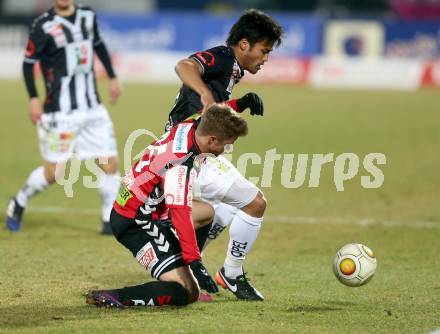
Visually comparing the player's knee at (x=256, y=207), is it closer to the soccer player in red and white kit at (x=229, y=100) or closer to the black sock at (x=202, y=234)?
the soccer player in red and white kit at (x=229, y=100)

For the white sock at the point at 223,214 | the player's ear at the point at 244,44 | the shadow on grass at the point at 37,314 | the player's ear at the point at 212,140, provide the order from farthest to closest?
the white sock at the point at 223,214 → the player's ear at the point at 244,44 → the player's ear at the point at 212,140 → the shadow on grass at the point at 37,314

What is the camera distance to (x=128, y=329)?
19.5 feet

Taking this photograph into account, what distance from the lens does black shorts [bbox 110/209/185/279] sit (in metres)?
6.58

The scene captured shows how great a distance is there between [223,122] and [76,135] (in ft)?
13.5

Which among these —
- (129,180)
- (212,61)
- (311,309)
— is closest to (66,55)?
(212,61)

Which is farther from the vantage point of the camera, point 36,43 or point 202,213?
point 36,43

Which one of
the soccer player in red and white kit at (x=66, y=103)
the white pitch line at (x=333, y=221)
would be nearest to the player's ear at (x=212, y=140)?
the soccer player in red and white kit at (x=66, y=103)

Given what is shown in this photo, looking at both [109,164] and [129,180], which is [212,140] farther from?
[109,164]

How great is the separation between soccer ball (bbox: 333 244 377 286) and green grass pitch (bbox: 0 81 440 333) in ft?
0.58

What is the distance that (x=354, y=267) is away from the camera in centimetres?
689

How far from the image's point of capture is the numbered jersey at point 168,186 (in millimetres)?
6266

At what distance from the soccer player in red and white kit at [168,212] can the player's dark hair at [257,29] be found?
0.94 m

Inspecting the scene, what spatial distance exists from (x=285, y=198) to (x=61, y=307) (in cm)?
640

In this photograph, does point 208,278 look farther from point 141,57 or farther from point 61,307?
point 141,57
